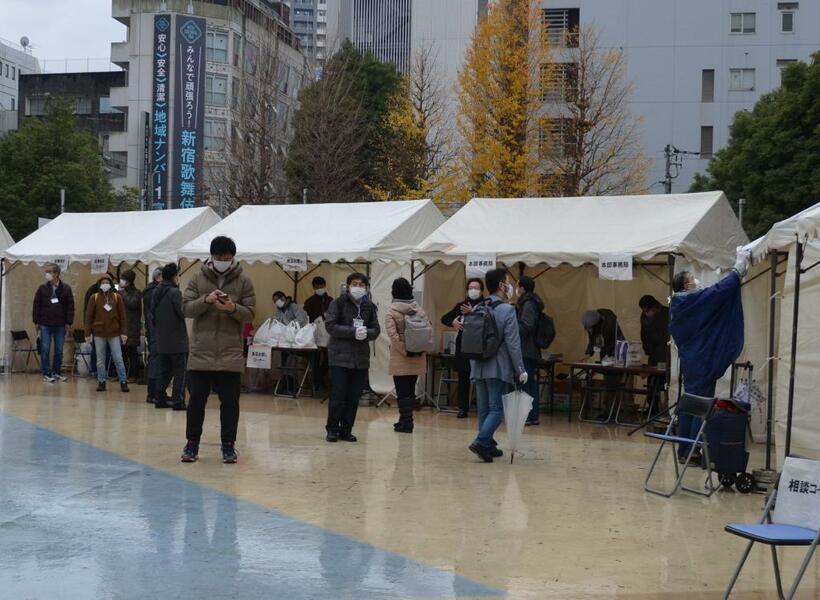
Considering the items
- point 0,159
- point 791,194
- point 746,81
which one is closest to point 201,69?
point 0,159

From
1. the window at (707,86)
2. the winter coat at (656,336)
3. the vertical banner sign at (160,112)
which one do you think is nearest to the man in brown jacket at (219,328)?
the winter coat at (656,336)

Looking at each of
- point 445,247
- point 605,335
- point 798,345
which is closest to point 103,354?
point 445,247

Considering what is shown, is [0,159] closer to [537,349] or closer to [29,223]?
[29,223]

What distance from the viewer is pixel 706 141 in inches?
1598

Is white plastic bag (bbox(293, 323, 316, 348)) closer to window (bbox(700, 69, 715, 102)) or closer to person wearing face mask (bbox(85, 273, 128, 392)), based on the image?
person wearing face mask (bbox(85, 273, 128, 392))

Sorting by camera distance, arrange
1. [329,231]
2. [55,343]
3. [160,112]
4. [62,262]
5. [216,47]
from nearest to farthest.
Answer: [329,231] → [55,343] → [62,262] → [160,112] → [216,47]

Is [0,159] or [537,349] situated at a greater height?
[0,159]

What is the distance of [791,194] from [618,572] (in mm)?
26857

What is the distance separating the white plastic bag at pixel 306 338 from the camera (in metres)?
15.0

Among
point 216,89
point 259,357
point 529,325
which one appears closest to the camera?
point 529,325

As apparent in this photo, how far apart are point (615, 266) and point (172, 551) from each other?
24.6 feet

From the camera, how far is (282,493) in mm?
7867

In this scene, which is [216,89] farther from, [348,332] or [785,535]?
[785,535]

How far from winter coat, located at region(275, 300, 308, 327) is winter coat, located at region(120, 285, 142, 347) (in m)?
2.49
